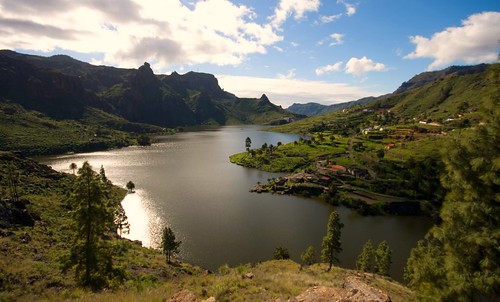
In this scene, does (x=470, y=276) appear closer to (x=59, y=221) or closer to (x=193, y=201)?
(x=59, y=221)

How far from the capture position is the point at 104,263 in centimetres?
3184

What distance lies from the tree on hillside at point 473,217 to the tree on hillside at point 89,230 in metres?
29.3

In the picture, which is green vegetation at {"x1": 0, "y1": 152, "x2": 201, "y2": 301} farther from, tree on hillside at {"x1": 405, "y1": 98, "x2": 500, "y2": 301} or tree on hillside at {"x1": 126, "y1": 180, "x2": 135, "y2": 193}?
tree on hillside at {"x1": 126, "y1": 180, "x2": 135, "y2": 193}

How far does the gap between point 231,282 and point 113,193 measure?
9971cm

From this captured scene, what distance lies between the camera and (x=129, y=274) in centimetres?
4591

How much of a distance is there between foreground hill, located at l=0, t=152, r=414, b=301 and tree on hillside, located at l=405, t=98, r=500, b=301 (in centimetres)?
751

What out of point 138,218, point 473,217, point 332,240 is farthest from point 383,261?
point 138,218

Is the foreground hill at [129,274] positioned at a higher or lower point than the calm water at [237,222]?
higher

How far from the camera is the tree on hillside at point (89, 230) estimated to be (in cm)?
3053

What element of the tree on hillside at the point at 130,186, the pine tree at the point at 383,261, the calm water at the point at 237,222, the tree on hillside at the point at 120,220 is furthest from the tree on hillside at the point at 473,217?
the tree on hillside at the point at 130,186

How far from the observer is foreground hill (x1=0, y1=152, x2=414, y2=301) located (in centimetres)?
2339

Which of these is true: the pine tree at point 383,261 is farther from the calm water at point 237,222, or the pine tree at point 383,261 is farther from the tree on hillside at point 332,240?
the tree on hillside at point 332,240

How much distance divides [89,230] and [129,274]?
59.5 ft

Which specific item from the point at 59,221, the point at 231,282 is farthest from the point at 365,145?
the point at 231,282
